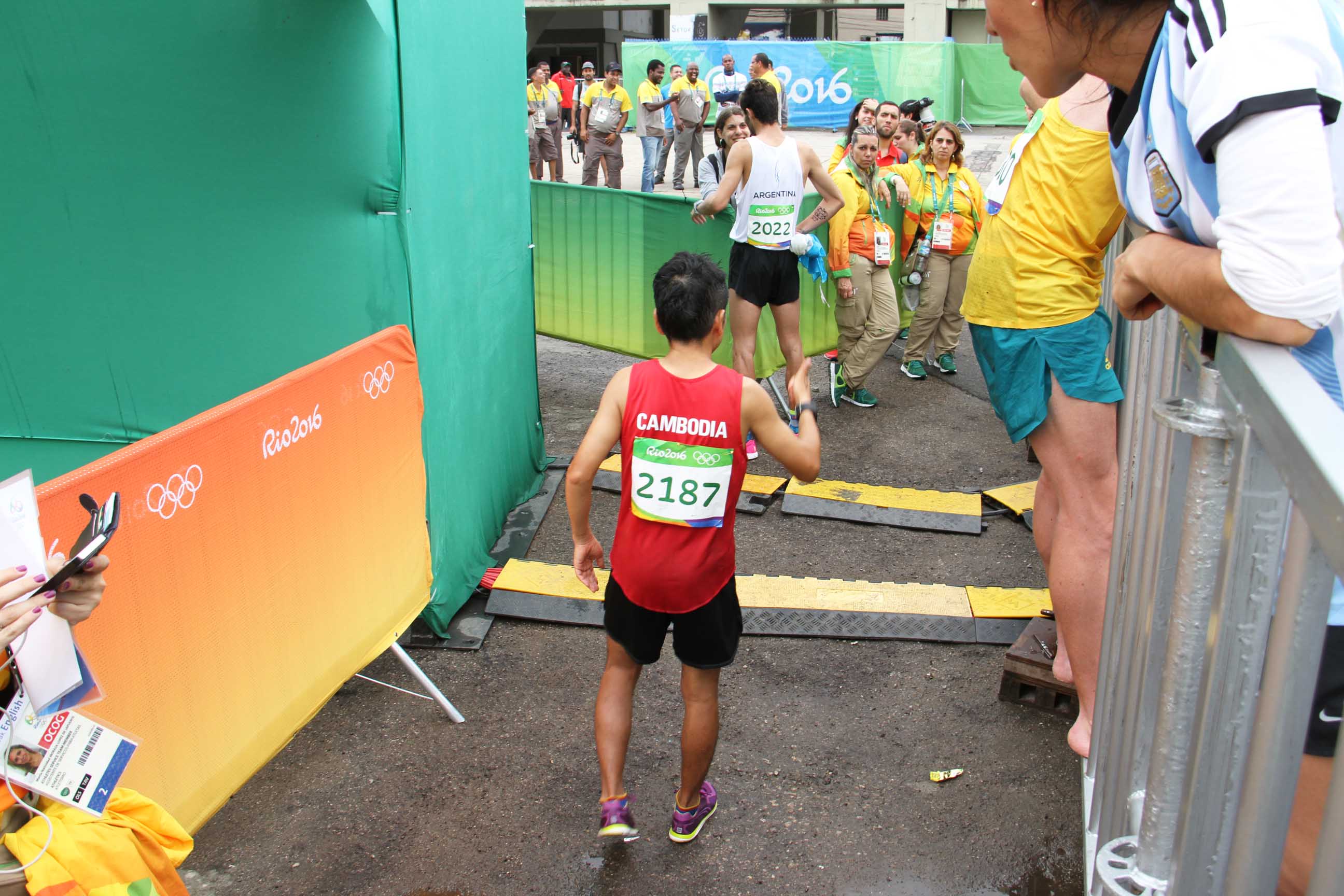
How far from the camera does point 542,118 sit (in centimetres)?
1816

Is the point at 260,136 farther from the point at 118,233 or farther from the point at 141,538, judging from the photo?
the point at 141,538

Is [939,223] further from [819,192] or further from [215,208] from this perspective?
[215,208]

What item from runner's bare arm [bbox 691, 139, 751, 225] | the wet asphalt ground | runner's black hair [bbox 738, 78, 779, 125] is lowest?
the wet asphalt ground

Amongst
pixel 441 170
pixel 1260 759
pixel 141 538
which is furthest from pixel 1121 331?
pixel 141 538

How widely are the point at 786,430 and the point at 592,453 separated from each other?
0.57 metres

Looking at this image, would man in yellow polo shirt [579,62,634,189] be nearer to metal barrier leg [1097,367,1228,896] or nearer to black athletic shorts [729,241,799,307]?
black athletic shorts [729,241,799,307]

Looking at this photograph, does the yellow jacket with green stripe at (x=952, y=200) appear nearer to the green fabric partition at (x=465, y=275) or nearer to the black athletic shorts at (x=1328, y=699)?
the green fabric partition at (x=465, y=275)

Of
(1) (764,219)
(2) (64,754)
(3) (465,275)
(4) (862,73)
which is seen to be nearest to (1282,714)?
(2) (64,754)

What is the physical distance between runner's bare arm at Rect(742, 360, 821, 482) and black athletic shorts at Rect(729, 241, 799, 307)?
3455 millimetres

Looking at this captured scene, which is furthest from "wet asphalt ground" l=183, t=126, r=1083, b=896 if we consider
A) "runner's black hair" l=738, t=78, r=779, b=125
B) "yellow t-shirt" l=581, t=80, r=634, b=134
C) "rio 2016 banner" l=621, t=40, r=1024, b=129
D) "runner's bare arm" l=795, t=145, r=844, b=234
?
"rio 2016 banner" l=621, t=40, r=1024, b=129

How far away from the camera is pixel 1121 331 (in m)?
3.82

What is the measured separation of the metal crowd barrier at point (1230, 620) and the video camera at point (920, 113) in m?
7.37

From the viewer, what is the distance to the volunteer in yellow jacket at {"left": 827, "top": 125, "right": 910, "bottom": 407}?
7230 mm

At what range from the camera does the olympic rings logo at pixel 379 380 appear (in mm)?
3186
